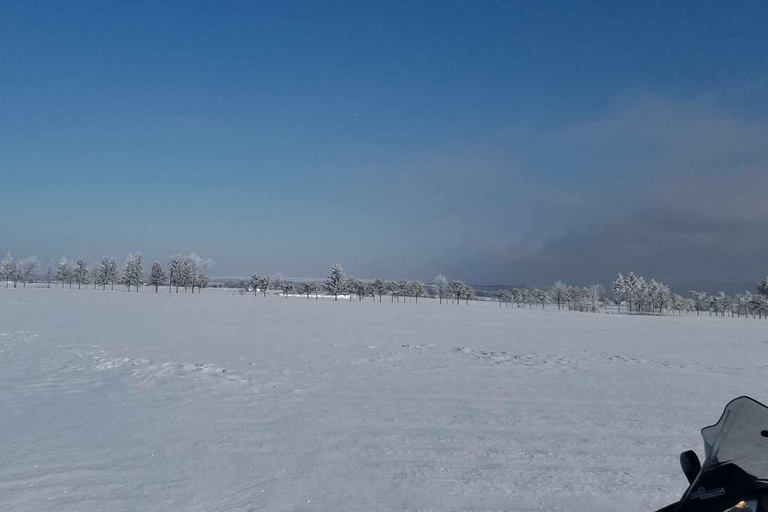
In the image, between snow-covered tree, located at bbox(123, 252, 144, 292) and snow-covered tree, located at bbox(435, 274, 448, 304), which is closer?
snow-covered tree, located at bbox(123, 252, 144, 292)

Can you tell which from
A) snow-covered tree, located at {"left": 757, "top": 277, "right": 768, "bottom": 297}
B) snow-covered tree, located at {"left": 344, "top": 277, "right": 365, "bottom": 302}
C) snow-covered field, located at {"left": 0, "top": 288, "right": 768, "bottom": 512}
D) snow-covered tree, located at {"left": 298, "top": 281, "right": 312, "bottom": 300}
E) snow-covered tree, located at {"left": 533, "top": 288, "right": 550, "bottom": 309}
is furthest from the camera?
snow-covered tree, located at {"left": 533, "top": 288, "right": 550, "bottom": 309}

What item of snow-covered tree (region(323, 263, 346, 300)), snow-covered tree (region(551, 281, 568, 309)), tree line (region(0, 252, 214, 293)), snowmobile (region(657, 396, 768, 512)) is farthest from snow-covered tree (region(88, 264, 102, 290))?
snowmobile (region(657, 396, 768, 512))

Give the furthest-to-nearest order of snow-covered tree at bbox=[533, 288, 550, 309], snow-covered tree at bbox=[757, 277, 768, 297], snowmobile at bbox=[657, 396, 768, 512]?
snow-covered tree at bbox=[533, 288, 550, 309] → snow-covered tree at bbox=[757, 277, 768, 297] → snowmobile at bbox=[657, 396, 768, 512]

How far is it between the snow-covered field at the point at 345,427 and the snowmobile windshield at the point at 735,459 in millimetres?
2846

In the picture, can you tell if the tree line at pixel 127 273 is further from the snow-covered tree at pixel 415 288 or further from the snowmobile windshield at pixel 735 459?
the snowmobile windshield at pixel 735 459

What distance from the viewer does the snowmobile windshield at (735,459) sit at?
1971 mm

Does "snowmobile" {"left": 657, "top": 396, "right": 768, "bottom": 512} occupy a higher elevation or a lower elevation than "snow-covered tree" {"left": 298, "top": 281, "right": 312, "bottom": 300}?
higher

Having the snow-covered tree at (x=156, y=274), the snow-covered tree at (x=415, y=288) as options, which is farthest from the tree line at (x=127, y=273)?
the snow-covered tree at (x=415, y=288)

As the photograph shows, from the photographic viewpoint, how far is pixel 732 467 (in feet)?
6.79

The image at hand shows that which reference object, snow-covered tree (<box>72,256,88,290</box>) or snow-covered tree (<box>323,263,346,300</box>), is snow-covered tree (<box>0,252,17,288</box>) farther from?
Answer: snow-covered tree (<box>323,263,346,300</box>)

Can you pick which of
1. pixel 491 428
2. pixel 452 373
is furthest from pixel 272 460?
pixel 452 373

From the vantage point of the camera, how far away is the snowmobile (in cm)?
192

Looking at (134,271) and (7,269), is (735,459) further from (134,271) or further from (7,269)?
(7,269)

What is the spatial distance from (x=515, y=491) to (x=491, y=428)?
2431mm
